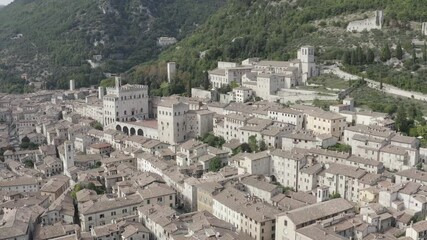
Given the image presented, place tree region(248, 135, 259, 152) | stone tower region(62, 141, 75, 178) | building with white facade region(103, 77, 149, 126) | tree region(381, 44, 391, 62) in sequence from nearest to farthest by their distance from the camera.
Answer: tree region(248, 135, 259, 152) < stone tower region(62, 141, 75, 178) < tree region(381, 44, 391, 62) < building with white facade region(103, 77, 149, 126)

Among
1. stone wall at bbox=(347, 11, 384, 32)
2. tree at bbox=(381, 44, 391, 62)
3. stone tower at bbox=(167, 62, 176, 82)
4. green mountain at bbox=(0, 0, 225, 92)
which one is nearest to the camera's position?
tree at bbox=(381, 44, 391, 62)

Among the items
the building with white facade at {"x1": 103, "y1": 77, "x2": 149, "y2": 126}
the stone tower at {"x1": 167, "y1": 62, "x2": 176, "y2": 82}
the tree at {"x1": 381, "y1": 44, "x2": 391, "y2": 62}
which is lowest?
the building with white facade at {"x1": 103, "y1": 77, "x2": 149, "y2": 126}

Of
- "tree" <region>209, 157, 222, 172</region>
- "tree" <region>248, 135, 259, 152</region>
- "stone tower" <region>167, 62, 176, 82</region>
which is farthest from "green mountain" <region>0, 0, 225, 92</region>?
"tree" <region>209, 157, 222, 172</region>

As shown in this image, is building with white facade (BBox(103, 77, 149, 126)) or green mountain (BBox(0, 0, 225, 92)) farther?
green mountain (BBox(0, 0, 225, 92))

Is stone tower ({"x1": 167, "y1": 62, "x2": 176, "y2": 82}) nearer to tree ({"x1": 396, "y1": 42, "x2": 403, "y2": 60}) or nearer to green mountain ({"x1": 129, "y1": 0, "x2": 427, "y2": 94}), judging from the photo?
green mountain ({"x1": 129, "y1": 0, "x2": 427, "y2": 94})

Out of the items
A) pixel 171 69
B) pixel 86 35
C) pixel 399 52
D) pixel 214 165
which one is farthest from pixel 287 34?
pixel 86 35

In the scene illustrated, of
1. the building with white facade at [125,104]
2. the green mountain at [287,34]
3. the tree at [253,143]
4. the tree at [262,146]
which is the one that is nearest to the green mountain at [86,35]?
the green mountain at [287,34]

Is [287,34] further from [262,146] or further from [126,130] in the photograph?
[262,146]
